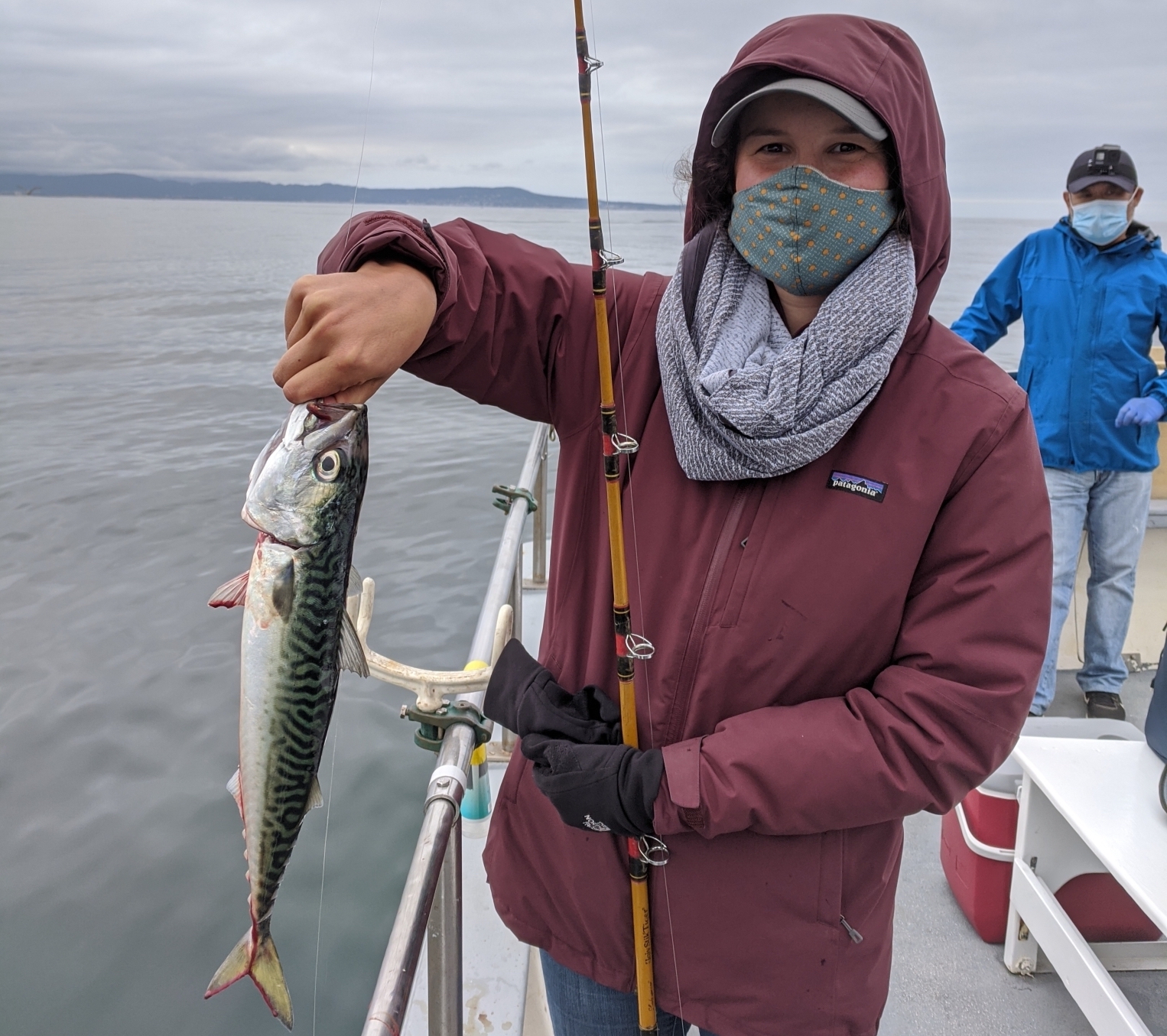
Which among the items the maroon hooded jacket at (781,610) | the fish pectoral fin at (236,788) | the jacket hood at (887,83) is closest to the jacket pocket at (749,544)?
the maroon hooded jacket at (781,610)

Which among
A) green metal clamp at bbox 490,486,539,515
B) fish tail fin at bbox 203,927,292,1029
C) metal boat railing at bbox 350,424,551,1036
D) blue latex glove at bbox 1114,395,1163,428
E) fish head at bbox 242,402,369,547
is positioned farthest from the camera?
blue latex glove at bbox 1114,395,1163,428

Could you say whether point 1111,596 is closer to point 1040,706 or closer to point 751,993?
point 1040,706

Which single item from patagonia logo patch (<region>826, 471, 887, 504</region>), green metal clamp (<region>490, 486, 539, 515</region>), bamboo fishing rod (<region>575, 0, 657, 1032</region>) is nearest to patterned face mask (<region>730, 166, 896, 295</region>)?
bamboo fishing rod (<region>575, 0, 657, 1032</region>)

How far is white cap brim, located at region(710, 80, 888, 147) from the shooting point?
135 centimetres

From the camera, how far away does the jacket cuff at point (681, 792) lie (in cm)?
136

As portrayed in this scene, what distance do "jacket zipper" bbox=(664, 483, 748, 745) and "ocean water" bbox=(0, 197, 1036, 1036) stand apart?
1.82 metres

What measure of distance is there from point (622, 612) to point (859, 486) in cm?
45

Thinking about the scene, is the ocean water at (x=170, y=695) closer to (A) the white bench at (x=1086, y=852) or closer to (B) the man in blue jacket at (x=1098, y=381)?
(A) the white bench at (x=1086, y=852)

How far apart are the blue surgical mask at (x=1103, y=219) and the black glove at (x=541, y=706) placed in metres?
3.80

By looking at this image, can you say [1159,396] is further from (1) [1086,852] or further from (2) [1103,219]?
(1) [1086,852]

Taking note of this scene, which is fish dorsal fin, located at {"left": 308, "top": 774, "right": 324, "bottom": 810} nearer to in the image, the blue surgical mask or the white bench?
the white bench

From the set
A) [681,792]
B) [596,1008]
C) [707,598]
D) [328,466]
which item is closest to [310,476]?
[328,466]

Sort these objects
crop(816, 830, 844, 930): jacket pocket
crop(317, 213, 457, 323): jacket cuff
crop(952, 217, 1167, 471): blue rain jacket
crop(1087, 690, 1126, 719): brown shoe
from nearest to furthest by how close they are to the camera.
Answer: crop(317, 213, 457, 323): jacket cuff, crop(816, 830, 844, 930): jacket pocket, crop(952, 217, 1167, 471): blue rain jacket, crop(1087, 690, 1126, 719): brown shoe

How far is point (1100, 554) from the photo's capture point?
166 inches
